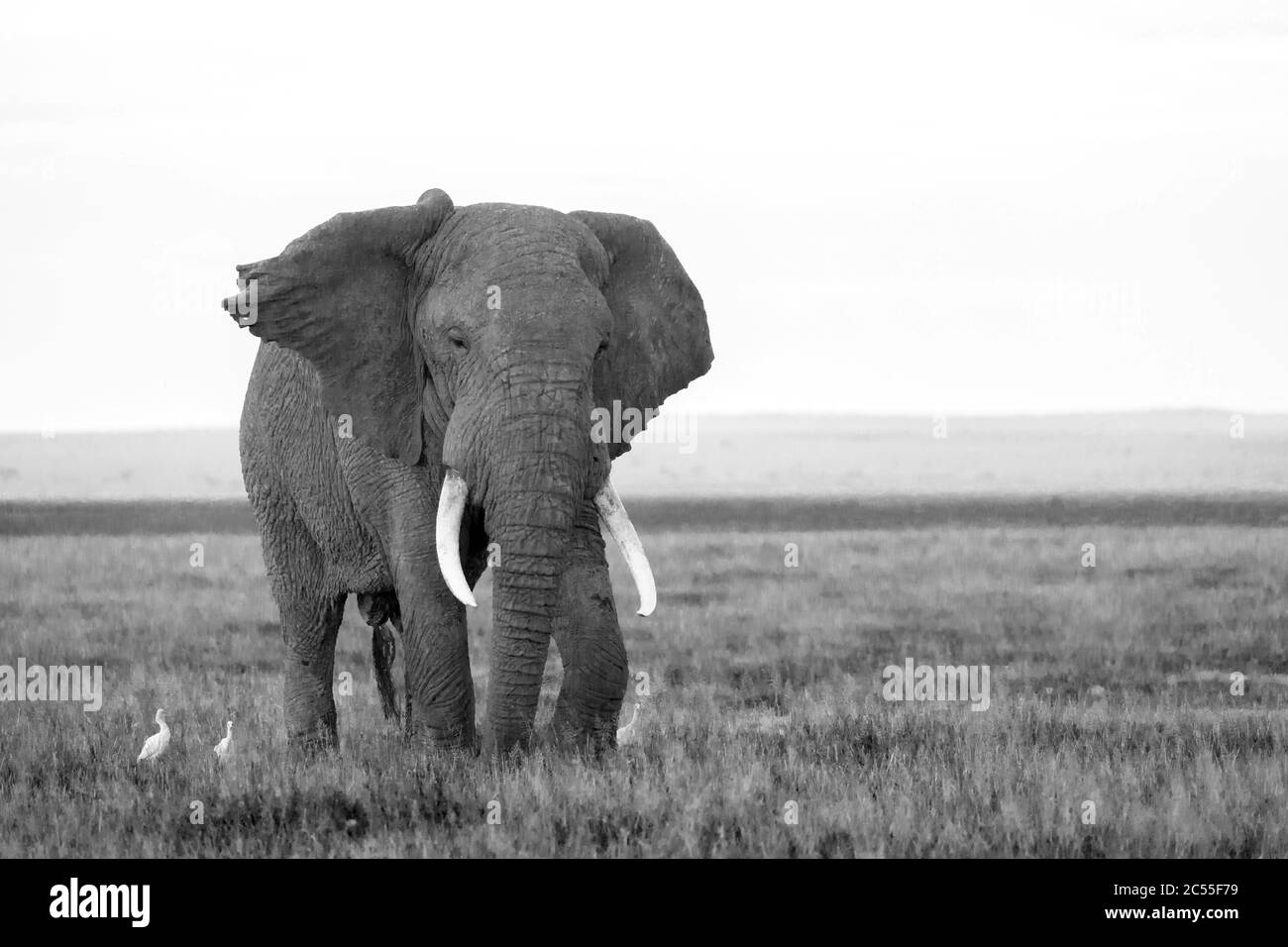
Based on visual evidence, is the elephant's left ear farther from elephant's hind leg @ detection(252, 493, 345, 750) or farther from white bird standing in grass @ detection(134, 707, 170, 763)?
white bird standing in grass @ detection(134, 707, 170, 763)

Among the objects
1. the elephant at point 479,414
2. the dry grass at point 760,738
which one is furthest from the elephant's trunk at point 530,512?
the dry grass at point 760,738

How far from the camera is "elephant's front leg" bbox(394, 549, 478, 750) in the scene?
11.7 meters

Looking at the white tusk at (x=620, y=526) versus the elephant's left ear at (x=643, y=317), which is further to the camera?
the elephant's left ear at (x=643, y=317)

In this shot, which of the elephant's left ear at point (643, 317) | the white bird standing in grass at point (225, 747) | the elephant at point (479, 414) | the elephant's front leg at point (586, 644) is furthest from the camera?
the white bird standing in grass at point (225, 747)

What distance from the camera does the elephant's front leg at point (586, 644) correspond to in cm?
1164

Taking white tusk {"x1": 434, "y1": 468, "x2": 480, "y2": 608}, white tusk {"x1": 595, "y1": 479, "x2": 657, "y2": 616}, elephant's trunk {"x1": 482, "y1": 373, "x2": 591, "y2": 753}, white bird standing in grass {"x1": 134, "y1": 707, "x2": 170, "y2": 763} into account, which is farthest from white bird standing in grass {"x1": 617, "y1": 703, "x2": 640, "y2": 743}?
white bird standing in grass {"x1": 134, "y1": 707, "x2": 170, "y2": 763}

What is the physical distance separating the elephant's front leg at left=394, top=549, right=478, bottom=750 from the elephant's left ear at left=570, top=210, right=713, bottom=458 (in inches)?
51.2

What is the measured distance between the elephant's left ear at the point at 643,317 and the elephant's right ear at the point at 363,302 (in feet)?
3.25

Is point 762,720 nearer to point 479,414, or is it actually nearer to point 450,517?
point 450,517

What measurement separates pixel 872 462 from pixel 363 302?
10023cm

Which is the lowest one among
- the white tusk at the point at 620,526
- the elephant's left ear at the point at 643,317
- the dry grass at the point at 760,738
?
the dry grass at the point at 760,738

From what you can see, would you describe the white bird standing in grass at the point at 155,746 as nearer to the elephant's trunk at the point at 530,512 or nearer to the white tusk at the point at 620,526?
the elephant's trunk at the point at 530,512

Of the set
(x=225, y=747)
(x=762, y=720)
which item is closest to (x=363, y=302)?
(x=225, y=747)

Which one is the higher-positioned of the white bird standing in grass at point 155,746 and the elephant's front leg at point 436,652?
the elephant's front leg at point 436,652
